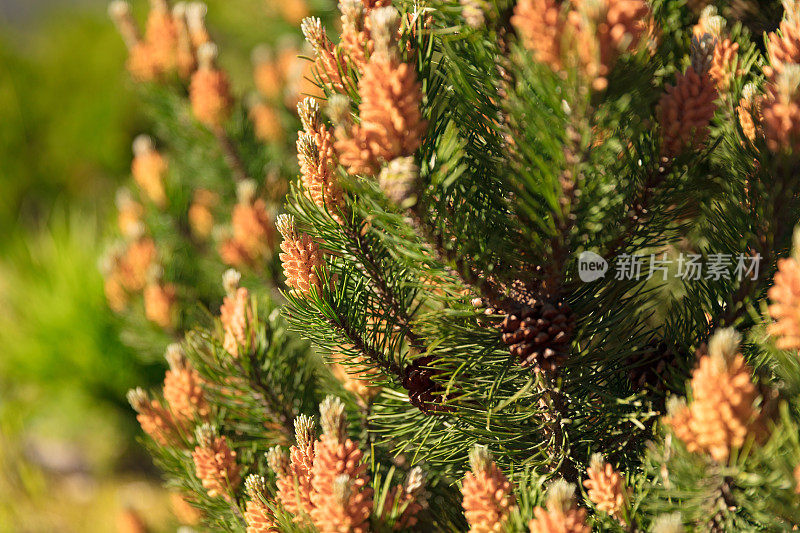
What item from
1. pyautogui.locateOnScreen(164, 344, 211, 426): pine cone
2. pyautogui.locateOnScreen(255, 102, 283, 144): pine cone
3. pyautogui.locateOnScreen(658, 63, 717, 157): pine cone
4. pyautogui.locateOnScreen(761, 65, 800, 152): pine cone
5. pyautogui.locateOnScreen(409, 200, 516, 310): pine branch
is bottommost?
pyautogui.locateOnScreen(164, 344, 211, 426): pine cone

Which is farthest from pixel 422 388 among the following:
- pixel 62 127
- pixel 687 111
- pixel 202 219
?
pixel 62 127

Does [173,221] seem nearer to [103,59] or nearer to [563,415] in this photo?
[563,415]

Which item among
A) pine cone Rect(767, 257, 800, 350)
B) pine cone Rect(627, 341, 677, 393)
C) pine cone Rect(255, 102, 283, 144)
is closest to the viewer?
pine cone Rect(767, 257, 800, 350)

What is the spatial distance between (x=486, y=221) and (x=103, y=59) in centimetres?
418

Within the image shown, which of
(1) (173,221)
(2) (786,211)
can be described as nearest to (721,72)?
(2) (786,211)

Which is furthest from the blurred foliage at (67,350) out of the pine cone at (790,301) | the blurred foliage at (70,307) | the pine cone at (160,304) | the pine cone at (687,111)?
the pine cone at (790,301)

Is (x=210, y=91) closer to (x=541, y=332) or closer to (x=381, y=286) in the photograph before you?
(x=381, y=286)

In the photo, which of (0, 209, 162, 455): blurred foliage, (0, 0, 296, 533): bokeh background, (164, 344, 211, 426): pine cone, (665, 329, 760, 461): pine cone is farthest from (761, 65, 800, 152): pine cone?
(0, 209, 162, 455): blurred foliage

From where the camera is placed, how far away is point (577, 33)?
1.95 ft

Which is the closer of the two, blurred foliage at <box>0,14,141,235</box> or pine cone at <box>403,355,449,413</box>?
pine cone at <box>403,355,449,413</box>

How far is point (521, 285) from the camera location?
2.74 ft

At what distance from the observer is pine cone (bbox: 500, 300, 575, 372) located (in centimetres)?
78

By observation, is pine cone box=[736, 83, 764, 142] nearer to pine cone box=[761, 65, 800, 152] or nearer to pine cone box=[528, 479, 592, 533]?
pine cone box=[761, 65, 800, 152]

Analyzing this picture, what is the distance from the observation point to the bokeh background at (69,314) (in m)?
2.31
